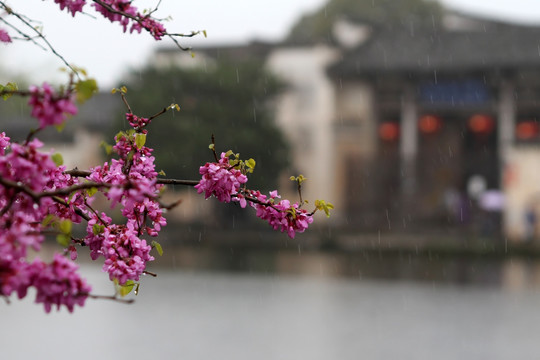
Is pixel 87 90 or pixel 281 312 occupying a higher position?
pixel 87 90

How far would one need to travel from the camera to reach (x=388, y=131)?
2216 centimetres

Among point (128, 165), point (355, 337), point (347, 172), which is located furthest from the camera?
point (347, 172)

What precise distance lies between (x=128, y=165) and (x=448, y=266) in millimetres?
15260

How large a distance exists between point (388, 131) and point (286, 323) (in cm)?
1326

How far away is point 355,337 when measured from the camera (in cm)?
886

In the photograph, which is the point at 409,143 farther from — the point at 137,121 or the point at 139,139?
the point at 139,139

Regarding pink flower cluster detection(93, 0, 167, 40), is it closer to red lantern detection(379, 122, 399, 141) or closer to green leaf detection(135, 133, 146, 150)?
green leaf detection(135, 133, 146, 150)

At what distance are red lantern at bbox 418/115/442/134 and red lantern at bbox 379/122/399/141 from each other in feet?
2.37

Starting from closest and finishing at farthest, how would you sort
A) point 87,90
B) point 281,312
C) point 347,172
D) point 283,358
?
point 87,90 → point 283,358 → point 281,312 → point 347,172

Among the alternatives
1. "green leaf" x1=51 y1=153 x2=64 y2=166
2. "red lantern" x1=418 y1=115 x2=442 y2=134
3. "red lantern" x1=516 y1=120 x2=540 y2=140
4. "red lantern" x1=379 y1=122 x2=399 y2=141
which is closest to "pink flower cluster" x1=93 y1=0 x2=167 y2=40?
"green leaf" x1=51 y1=153 x2=64 y2=166

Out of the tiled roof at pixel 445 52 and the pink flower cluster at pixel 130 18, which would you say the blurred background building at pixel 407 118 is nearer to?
the tiled roof at pixel 445 52

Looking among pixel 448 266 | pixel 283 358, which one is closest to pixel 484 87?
pixel 448 266

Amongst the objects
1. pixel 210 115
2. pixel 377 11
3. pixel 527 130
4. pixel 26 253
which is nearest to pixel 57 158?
pixel 26 253

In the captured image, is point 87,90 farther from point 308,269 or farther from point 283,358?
point 308,269
